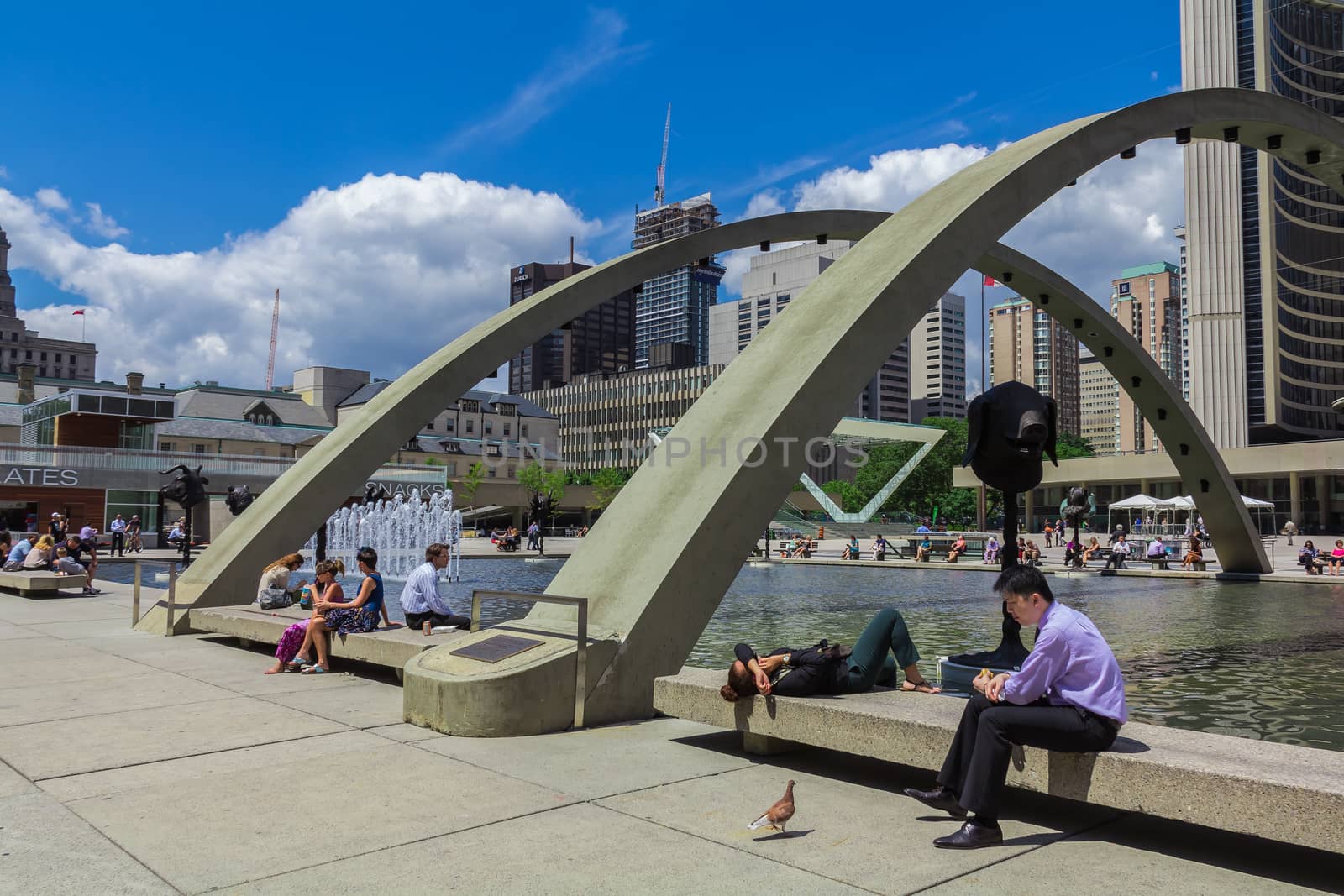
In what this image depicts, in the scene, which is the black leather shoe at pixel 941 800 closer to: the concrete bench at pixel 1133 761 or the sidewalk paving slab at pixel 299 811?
the concrete bench at pixel 1133 761

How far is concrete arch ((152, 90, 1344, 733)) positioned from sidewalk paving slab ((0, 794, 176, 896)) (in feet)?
7.87

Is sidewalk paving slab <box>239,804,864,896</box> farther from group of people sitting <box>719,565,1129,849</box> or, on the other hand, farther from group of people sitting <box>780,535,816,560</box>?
group of people sitting <box>780,535,816,560</box>

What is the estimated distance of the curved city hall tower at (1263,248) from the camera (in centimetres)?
8288

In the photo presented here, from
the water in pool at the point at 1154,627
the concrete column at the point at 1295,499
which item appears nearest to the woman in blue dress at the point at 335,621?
the water in pool at the point at 1154,627

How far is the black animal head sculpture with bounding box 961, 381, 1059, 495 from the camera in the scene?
24.3 feet

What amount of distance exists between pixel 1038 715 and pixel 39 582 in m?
18.7

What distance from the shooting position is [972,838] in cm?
441

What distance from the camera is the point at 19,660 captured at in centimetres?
1023

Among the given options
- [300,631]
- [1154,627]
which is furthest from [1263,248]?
[300,631]

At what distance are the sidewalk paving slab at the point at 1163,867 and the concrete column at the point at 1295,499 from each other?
232 ft

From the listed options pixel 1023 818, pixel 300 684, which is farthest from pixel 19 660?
pixel 1023 818

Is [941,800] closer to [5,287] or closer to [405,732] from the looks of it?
[405,732]

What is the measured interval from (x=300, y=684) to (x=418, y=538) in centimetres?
3158

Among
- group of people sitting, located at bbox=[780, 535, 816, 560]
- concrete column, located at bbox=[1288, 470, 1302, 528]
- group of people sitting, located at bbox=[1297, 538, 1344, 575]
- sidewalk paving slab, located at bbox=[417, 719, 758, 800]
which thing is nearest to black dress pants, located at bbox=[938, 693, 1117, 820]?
sidewalk paving slab, located at bbox=[417, 719, 758, 800]
